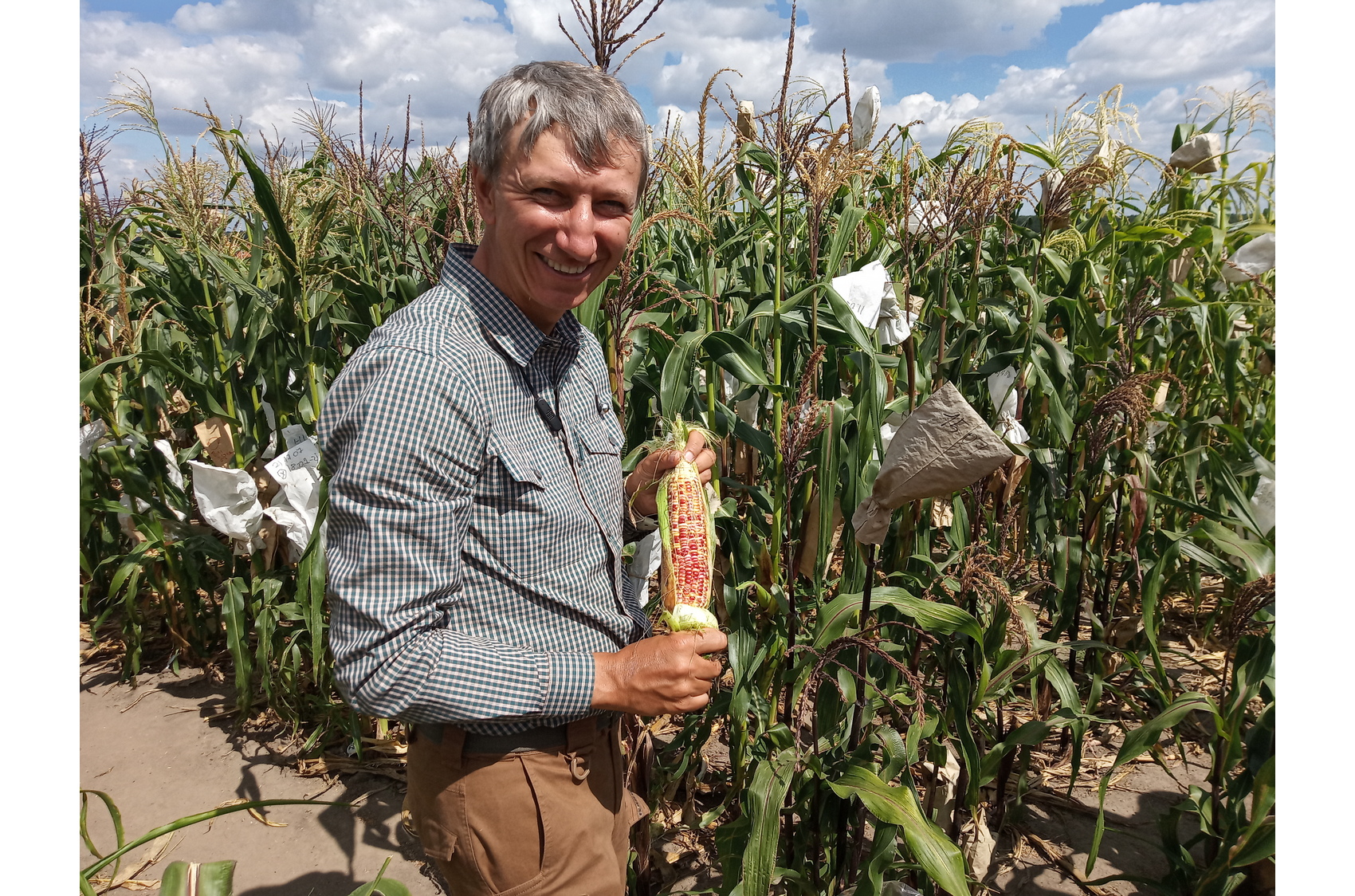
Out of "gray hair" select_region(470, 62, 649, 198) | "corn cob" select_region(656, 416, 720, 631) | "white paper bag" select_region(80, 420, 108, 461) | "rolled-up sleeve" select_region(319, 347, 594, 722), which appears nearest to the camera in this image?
"rolled-up sleeve" select_region(319, 347, 594, 722)

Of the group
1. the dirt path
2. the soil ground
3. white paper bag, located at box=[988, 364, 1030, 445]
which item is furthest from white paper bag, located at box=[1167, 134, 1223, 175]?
the dirt path

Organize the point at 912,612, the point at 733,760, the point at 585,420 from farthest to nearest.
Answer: the point at 733,760 < the point at 912,612 < the point at 585,420

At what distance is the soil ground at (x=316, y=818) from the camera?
110 inches

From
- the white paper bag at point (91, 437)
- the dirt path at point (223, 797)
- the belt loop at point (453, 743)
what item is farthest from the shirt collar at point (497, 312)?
the white paper bag at point (91, 437)

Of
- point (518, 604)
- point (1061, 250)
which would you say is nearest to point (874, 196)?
point (1061, 250)

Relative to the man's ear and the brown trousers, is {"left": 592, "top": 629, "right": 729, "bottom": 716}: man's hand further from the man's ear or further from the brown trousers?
the man's ear

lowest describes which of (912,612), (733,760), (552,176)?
(733,760)

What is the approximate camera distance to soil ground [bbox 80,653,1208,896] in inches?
110

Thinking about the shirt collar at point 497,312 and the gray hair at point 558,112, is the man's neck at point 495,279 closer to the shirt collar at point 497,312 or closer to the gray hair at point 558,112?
the shirt collar at point 497,312

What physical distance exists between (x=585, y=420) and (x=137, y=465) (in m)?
3.08

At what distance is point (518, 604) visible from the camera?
5.19 feet

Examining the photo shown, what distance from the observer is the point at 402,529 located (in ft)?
4.42

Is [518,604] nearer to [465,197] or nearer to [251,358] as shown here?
[465,197]

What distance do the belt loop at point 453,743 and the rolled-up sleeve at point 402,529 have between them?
0.58 ft
